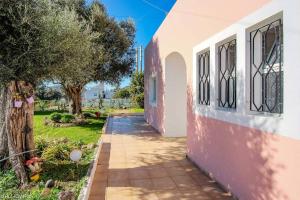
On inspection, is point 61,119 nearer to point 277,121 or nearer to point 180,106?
point 180,106

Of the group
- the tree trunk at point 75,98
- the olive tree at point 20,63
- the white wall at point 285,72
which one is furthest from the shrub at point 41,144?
the tree trunk at point 75,98

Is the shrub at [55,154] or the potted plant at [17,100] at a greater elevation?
the potted plant at [17,100]

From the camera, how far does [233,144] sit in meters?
5.17

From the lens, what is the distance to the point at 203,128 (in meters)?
6.88

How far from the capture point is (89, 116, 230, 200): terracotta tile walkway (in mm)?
5462

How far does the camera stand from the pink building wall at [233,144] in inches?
147

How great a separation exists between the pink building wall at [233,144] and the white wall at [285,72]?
0.08 meters

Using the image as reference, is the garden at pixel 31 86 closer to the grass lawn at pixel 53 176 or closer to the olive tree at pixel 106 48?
the grass lawn at pixel 53 176

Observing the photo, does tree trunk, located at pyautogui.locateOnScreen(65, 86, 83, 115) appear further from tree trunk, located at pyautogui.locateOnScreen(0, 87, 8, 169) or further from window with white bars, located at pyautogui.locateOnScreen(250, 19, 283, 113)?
window with white bars, located at pyautogui.locateOnScreen(250, 19, 283, 113)

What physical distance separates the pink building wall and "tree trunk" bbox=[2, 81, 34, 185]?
3900 mm

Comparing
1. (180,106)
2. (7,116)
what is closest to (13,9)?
(7,116)

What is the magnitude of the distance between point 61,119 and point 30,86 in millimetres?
10867

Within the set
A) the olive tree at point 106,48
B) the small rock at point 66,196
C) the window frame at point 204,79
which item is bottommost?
the small rock at point 66,196

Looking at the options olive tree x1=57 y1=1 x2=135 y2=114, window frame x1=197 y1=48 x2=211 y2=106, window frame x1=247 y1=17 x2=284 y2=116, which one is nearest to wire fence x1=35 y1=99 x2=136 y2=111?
olive tree x1=57 y1=1 x2=135 y2=114
